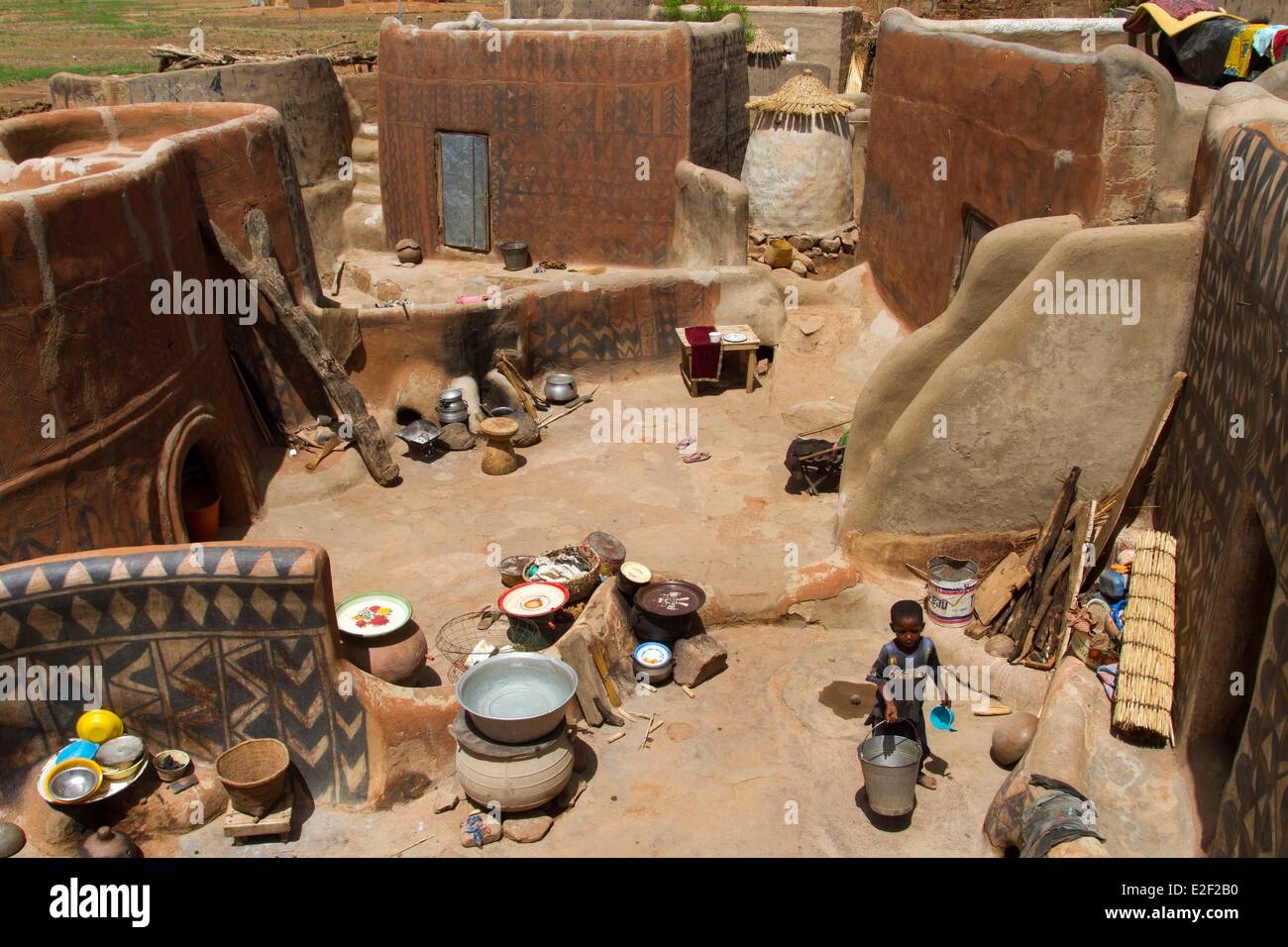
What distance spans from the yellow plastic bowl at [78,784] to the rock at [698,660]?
13.7 feet

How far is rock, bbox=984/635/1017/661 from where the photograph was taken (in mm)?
8391

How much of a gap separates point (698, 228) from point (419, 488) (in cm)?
629

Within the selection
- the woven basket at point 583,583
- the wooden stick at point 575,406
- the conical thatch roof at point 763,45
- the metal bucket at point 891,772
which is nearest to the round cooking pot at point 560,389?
the wooden stick at point 575,406

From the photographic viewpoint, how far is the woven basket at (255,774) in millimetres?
6945

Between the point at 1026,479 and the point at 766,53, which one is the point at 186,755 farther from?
the point at 766,53

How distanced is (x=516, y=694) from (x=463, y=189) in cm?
1197

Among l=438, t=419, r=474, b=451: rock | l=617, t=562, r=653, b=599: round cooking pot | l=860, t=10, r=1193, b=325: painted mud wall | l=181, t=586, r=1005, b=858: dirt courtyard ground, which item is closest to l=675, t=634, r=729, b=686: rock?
l=181, t=586, r=1005, b=858: dirt courtyard ground

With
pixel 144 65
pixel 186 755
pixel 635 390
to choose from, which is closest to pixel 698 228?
pixel 635 390

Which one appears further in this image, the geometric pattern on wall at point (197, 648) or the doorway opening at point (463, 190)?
the doorway opening at point (463, 190)

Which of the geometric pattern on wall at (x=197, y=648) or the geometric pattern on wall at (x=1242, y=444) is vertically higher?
the geometric pattern on wall at (x=1242, y=444)

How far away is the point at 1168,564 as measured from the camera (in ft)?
24.3

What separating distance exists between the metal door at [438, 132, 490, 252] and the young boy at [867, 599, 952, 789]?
1258 centimetres

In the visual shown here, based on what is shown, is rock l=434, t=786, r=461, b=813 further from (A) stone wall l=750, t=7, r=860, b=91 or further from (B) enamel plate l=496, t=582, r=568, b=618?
(A) stone wall l=750, t=7, r=860, b=91

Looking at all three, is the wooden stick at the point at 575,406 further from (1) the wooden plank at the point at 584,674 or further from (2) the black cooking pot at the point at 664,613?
(1) the wooden plank at the point at 584,674
